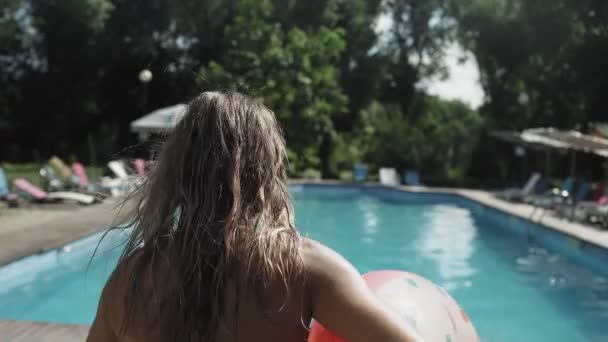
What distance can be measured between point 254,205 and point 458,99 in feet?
105

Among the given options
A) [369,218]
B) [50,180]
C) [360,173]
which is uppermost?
[50,180]

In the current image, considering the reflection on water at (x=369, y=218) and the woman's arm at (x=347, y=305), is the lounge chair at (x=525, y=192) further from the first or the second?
the woman's arm at (x=347, y=305)

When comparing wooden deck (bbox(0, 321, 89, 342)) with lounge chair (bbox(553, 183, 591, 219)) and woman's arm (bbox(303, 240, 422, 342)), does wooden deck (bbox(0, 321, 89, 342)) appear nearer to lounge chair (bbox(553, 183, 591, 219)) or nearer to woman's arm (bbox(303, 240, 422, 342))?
woman's arm (bbox(303, 240, 422, 342))

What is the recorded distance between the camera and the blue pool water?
18.7ft

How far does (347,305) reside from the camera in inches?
39.7

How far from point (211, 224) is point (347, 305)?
0.29m

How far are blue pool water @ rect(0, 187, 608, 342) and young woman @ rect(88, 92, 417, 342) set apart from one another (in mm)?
2642

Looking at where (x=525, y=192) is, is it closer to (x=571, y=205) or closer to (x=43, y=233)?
(x=571, y=205)

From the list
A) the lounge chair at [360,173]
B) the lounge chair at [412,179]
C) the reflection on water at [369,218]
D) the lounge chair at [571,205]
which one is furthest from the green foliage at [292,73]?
the lounge chair at [571,205]

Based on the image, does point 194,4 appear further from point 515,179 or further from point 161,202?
point 161,202

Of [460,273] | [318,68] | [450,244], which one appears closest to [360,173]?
[318,68]

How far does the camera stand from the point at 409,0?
2759 centimetres

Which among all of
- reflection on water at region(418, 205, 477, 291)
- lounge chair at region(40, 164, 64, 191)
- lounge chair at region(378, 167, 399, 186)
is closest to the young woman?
reflection on water at region(418, 205, 477, 291)

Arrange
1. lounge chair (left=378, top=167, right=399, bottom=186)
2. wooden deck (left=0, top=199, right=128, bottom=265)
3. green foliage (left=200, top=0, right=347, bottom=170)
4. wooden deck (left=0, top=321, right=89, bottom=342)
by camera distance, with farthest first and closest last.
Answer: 1. green foliage (left=200, top=0, right=347, bottom=170)
2. lounge chair (left=378, top=167, right=399, bottom=186)
3. wooden deck (left=0, top=199, right=128, bottom=265)
4. wooden deck (left=0, top=321, right=89, bottom=342)
